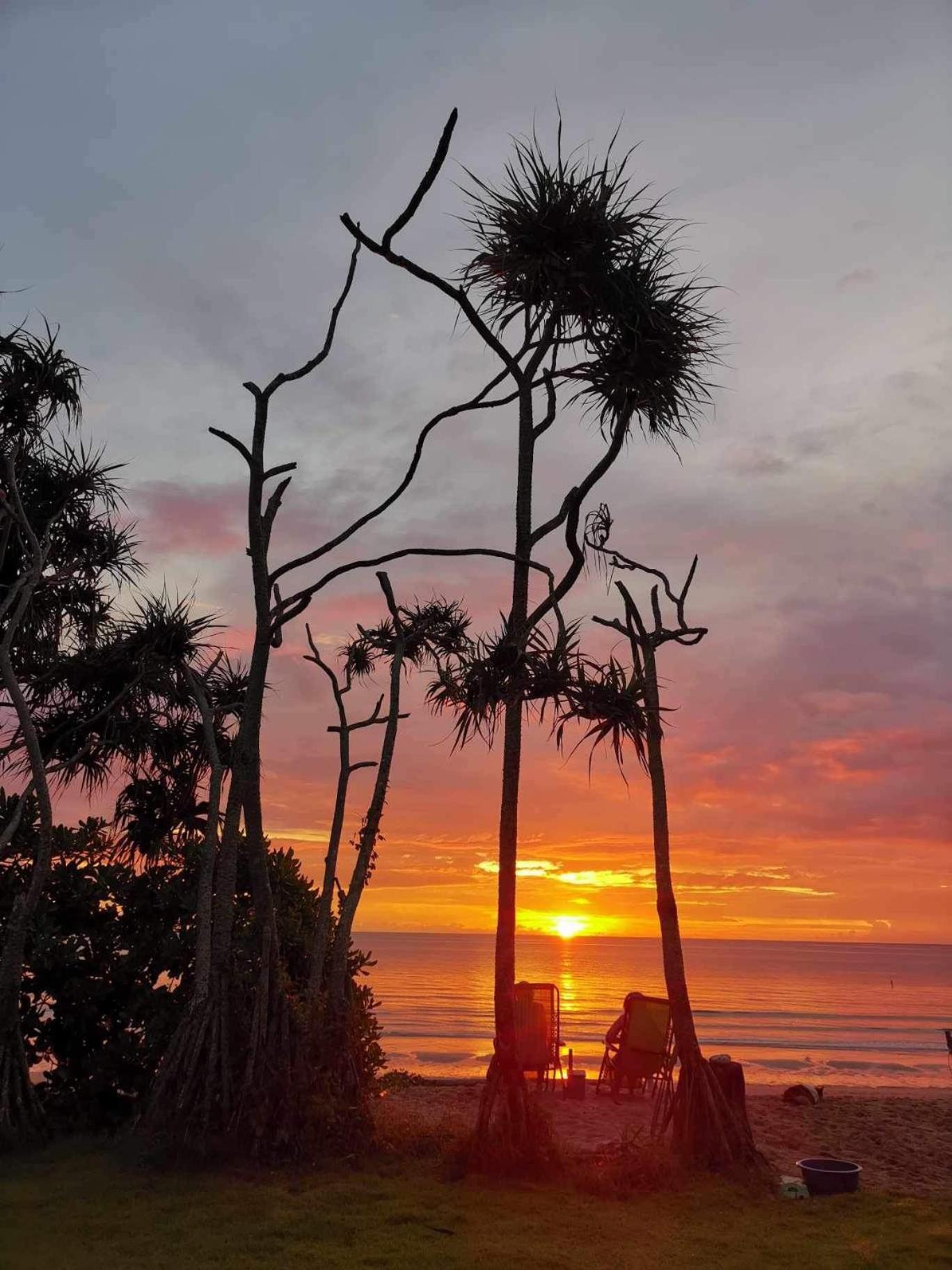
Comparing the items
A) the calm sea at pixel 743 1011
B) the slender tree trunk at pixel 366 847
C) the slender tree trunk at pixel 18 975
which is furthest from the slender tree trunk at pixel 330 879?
the calm sea at pixel 743 1011

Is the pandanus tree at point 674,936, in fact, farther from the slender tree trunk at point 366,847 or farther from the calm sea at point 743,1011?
the calm sea at point 743,1011

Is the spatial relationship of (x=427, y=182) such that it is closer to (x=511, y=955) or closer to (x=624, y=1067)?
(x=511, y=955)

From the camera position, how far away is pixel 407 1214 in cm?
816

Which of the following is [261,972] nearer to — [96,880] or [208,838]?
[208,838]

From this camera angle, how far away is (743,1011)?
61.0m

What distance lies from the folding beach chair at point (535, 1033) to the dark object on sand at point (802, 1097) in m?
3.43

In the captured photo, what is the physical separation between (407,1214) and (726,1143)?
354cm

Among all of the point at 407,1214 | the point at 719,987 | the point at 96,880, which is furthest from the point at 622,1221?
the point at 719,987

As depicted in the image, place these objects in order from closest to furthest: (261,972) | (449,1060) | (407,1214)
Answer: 1. (407,1214)
2. (261,972)
3. (449,1060)

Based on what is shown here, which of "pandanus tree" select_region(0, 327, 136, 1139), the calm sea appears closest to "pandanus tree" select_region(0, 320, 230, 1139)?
"pandanus tree" select_region(0, 327, 136, 1139)

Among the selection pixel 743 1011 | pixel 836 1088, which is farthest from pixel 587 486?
pixel 743 1011

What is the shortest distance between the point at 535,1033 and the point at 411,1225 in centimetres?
782

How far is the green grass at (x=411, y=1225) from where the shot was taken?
23.7 feet

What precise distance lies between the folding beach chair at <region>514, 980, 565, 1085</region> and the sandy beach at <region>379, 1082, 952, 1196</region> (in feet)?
1.39
